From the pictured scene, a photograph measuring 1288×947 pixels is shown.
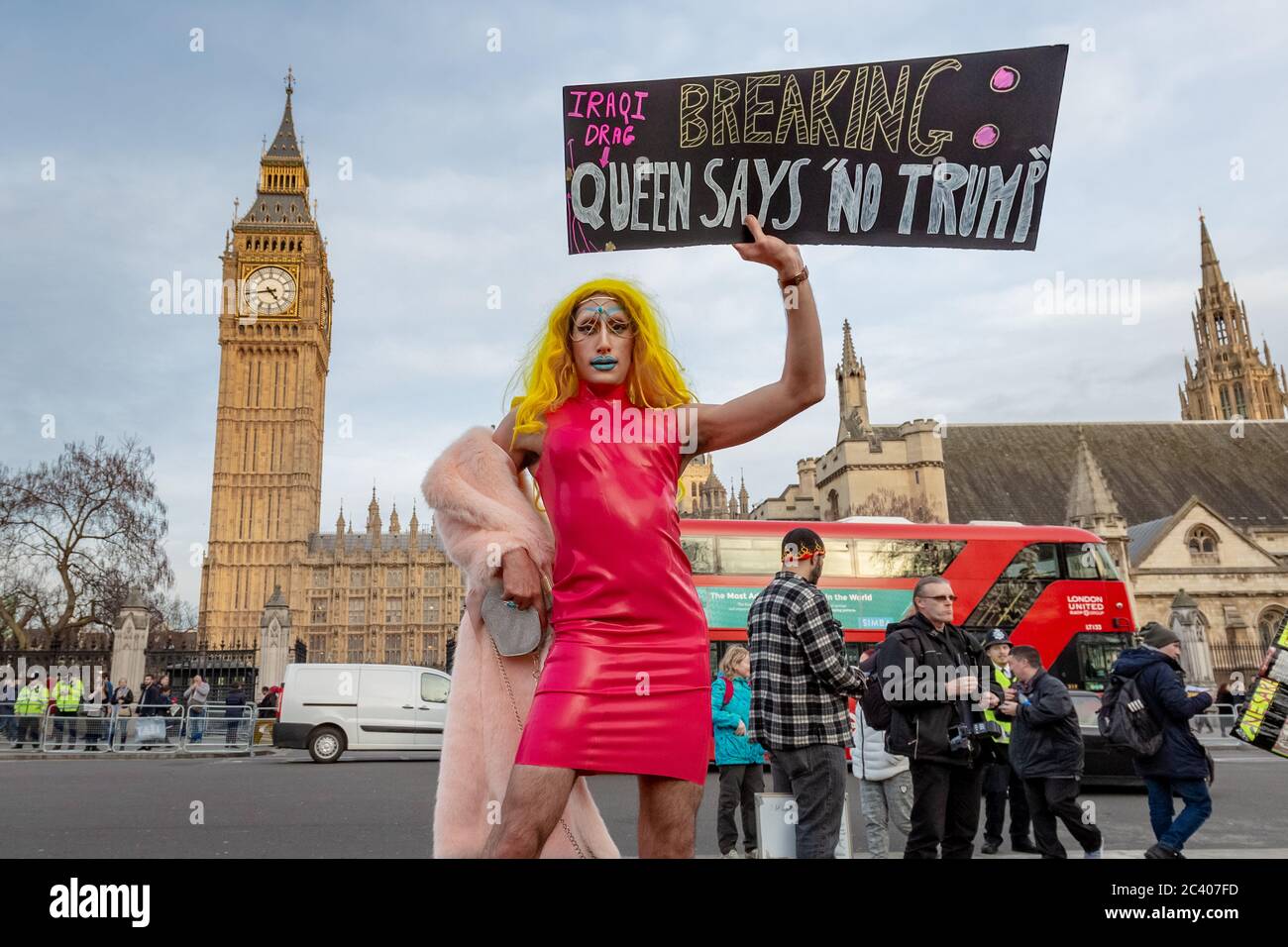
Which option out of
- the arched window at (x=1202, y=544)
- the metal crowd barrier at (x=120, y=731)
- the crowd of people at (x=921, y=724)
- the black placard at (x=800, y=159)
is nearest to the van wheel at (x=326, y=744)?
the metal crowd barrier at (x=120, y=731)

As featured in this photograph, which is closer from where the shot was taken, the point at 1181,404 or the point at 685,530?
the point at 685,530

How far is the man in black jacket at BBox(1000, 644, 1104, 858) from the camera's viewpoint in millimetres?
5742

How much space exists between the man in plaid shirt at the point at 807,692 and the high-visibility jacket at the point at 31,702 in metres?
18.7

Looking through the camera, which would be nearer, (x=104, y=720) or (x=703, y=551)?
(x=703, y=551)

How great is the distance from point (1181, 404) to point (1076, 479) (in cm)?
4454

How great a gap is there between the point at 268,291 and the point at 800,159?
81.4 metres

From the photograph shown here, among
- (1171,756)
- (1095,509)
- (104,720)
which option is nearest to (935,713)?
(1171,756)

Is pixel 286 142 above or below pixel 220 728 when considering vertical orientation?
above

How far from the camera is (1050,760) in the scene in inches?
233

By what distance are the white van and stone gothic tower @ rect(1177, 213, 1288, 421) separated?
66.1 meters

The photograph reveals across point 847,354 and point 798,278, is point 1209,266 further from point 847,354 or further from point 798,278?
point 798,278

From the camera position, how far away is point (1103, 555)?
15.9 meters

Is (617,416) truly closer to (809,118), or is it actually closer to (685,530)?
(809,118)
